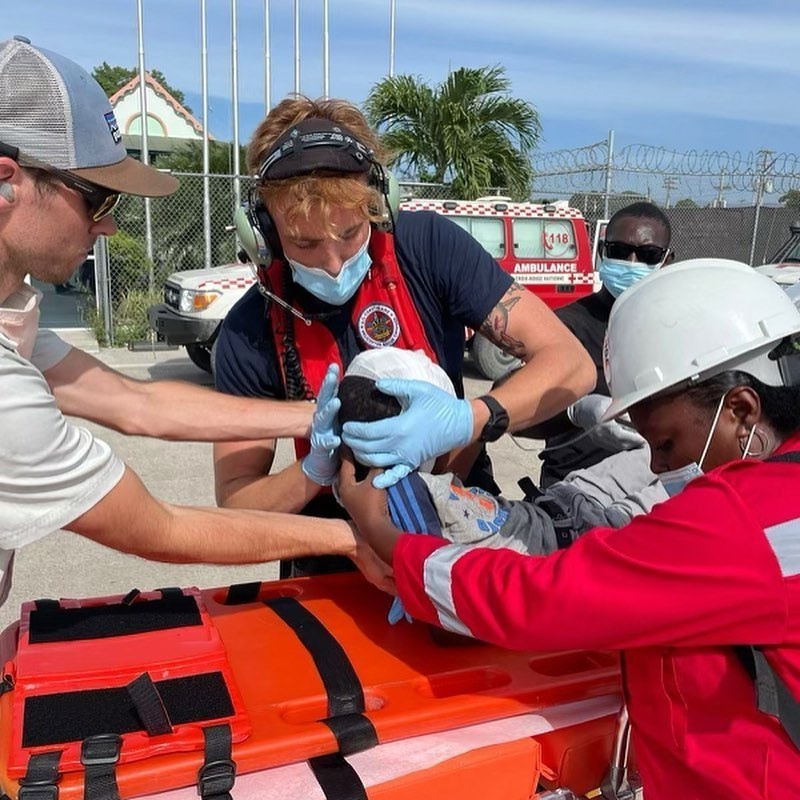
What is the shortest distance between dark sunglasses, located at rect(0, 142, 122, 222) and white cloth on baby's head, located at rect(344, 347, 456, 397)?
24.3 inches

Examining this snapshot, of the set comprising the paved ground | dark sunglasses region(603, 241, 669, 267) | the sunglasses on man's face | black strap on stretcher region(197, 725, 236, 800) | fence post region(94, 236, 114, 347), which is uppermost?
the sunglasses on man's face

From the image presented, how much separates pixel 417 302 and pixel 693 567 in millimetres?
1153

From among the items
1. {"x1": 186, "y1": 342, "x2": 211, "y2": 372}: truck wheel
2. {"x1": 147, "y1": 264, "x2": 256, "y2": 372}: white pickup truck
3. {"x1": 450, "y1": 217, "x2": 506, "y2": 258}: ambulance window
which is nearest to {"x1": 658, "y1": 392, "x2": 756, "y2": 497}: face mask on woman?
{"x1": 147, "y1": 264, "x2": 256, "y2": 372}: white pickup truck

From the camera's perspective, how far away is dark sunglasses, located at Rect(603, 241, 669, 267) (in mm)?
3729

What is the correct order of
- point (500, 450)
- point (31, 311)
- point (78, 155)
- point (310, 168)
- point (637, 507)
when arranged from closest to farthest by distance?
point (78, 155) < point (31, 311) < point (310, 168) < point (637, 507) < point (500, 450)

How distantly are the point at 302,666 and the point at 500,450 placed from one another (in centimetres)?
517

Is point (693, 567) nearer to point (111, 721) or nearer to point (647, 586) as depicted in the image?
point (647, 586)

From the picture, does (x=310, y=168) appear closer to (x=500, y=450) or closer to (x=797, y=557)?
(x=797, y=557)

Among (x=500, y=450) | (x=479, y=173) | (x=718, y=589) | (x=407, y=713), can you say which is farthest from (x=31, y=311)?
(x=479, y=173)

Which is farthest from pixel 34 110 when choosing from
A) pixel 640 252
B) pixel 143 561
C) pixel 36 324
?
pixel 143 561

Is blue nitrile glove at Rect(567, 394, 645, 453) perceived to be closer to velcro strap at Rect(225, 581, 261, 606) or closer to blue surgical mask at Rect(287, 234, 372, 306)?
blue surgical mask at Rect(287, 234, 372, 306)

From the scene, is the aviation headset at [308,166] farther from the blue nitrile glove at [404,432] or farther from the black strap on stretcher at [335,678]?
the black strap on stretcher at [335,678]

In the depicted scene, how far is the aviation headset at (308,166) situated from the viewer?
1.84m

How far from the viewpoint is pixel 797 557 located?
113cm
